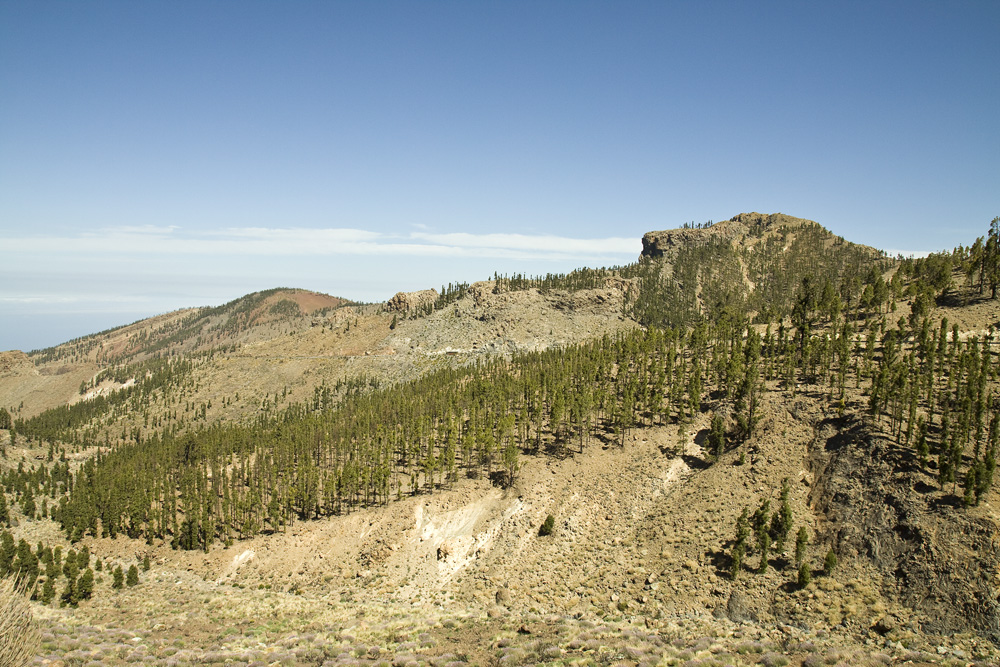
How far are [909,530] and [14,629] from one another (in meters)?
63.9

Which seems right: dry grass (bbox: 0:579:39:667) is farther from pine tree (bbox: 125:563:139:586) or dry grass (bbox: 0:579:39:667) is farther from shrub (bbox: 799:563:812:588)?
shrub (bbox: 799:563:812:588)

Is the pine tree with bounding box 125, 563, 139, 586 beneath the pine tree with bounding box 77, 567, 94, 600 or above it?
beneath

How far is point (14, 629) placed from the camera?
75.3ft

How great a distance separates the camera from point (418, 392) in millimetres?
134000

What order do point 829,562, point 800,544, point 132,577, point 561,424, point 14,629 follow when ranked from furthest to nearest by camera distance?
point 561,424 < point 132,577 < point 800,544 < point 829,562 < point 14,629

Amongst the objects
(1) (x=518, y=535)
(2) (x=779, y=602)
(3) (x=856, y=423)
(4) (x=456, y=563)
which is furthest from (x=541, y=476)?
(3) (x=856, y=423)

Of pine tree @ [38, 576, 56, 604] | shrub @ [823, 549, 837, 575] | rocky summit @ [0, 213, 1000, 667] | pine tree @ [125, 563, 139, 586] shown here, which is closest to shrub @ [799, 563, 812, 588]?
rocky summit @ [0, 213, 1000, 667]

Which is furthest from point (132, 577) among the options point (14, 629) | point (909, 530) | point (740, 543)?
point (909, 530)

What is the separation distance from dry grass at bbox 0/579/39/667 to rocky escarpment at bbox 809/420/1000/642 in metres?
54.4

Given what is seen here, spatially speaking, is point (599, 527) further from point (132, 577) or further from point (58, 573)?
point (58, 573)

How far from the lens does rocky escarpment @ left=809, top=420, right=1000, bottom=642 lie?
121 feet

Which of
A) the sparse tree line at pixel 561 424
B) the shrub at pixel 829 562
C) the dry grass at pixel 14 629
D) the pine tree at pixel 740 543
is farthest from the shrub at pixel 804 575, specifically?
the dry grass at pixel 14 629

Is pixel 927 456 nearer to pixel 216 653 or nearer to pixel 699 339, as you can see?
pixel 699 339

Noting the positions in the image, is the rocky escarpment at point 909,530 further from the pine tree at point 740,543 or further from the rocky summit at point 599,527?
the pine tree at point 740,543
